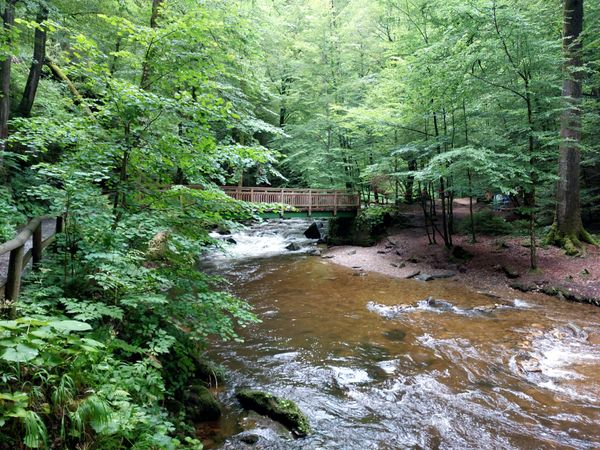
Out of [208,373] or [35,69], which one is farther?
[35,69]

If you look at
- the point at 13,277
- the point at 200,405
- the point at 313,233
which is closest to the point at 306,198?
the point at 313,233

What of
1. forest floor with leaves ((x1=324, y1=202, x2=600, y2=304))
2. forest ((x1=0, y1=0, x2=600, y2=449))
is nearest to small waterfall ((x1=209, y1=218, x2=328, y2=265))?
forest floor with leaves ((x1=324, y1=202, x2=600, y2=304))

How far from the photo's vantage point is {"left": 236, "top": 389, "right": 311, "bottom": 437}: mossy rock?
12.1ft

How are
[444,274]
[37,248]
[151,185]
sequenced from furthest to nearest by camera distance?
[444,274] → [151,185] → [37,248]

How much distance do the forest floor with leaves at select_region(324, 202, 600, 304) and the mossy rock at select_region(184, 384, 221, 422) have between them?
829cm

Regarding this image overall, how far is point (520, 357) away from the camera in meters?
5.45

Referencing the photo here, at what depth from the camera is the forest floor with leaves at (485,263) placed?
889 centimetres

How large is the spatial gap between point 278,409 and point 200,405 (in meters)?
0.90

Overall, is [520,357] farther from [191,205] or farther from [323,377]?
[191,205]

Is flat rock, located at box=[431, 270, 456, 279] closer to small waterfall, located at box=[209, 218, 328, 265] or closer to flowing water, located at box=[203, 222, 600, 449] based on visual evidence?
flowing water, located at box=[203, 222, 600, 449]

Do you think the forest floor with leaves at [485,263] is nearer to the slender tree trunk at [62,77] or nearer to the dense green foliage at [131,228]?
the dense green foliage at [131,228]

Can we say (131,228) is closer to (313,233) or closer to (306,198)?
(306,198)

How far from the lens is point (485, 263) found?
436 inches

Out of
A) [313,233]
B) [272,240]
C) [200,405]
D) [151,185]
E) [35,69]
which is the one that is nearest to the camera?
[200,405]
